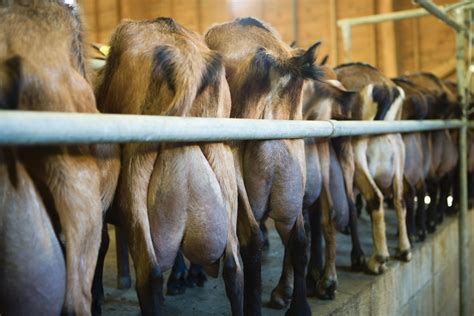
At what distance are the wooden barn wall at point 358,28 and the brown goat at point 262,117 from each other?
7.95 meters

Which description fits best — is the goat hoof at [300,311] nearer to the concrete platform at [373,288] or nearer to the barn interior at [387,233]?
the barn interior at [387,233]

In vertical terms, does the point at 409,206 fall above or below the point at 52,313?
below

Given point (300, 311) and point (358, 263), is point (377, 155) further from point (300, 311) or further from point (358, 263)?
point (300, 311)

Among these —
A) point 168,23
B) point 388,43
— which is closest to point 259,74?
point 168,23

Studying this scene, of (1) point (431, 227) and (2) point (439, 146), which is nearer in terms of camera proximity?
(1) point (431, 227)

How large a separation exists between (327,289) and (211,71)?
1728mm

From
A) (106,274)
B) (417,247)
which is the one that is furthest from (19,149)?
(417,247)

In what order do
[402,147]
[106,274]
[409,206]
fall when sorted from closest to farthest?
[106,274] → [402,147] → [409,206]

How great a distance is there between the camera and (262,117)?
2.52m

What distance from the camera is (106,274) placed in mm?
3840

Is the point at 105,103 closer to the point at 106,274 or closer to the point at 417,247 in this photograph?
the point at 106,274

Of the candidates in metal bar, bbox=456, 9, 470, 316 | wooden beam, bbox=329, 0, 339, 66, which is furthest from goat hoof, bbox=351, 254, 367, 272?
wooden beam, bbox=329, 0, 339, 66

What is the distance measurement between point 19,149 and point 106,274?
2.59 m

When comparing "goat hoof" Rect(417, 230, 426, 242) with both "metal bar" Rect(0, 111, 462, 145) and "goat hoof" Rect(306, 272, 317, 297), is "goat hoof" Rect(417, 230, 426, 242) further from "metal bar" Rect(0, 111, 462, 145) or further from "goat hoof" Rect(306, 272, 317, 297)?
"metal bar" Rect(0, 111, 462, 145)
